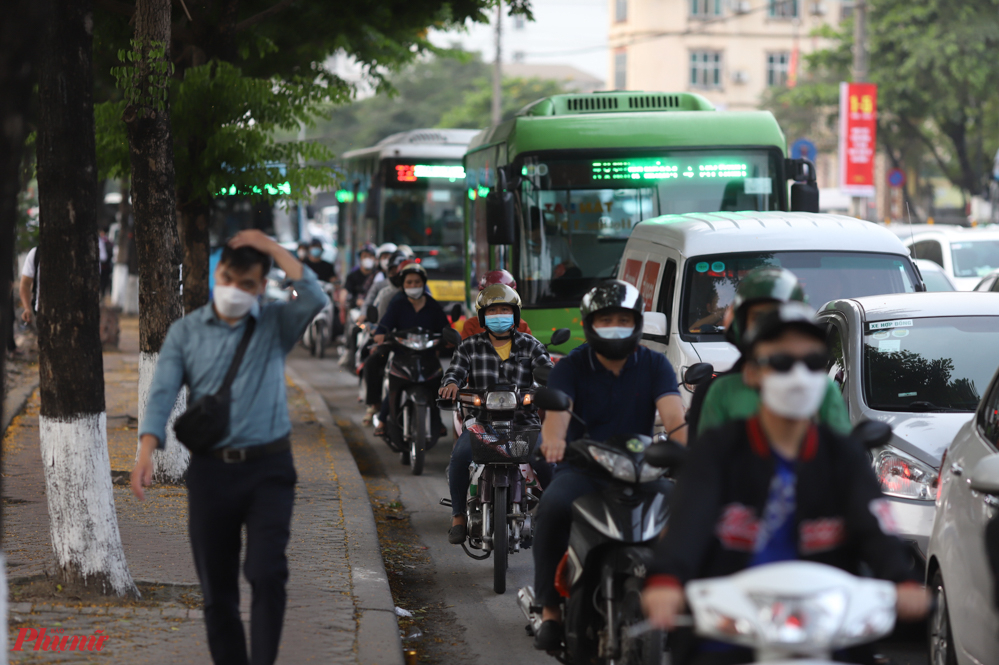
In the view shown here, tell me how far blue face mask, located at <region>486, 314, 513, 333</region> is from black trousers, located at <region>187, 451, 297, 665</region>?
326 centimetres

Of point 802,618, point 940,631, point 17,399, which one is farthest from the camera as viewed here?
point 17,399

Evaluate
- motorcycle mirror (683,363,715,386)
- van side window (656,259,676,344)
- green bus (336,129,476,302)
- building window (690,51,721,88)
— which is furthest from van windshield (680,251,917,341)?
building window (690,51,721,88)

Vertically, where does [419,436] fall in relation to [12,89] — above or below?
below

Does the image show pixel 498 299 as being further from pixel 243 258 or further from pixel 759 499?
pixel 759 499

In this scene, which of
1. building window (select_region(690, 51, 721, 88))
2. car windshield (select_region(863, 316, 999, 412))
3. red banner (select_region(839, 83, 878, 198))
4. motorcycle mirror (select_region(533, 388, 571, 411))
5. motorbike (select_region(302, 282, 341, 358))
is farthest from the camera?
building window (select_region(690, 51, 721, 88))

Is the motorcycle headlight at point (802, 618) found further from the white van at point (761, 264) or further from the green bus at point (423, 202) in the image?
the green bus at point (423, 202)

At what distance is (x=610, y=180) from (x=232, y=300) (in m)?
8.10

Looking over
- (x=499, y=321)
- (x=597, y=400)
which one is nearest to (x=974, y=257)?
(x=499, y=321)

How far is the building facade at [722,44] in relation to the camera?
69062 mm

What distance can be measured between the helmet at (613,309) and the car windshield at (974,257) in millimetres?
12972

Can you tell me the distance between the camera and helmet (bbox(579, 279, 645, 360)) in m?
5.12

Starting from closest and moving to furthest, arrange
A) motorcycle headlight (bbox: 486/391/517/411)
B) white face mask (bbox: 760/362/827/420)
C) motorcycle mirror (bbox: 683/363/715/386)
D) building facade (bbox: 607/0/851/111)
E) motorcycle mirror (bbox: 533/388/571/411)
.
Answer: white face mask (bbox: 760/362/827/420) → motorcycle mirror (bbox: 533/388/571/411) → motorcycle mirror (bbox: 683/363/715/386) → motorcycle headlight (bbox: 486/391/517/411) → building facade (bbox: 607/0/851/111)

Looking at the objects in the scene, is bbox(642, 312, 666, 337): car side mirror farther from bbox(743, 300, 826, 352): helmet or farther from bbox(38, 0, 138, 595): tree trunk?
bbox(743, 300, 826, 352): helmet

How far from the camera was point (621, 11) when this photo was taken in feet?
239
